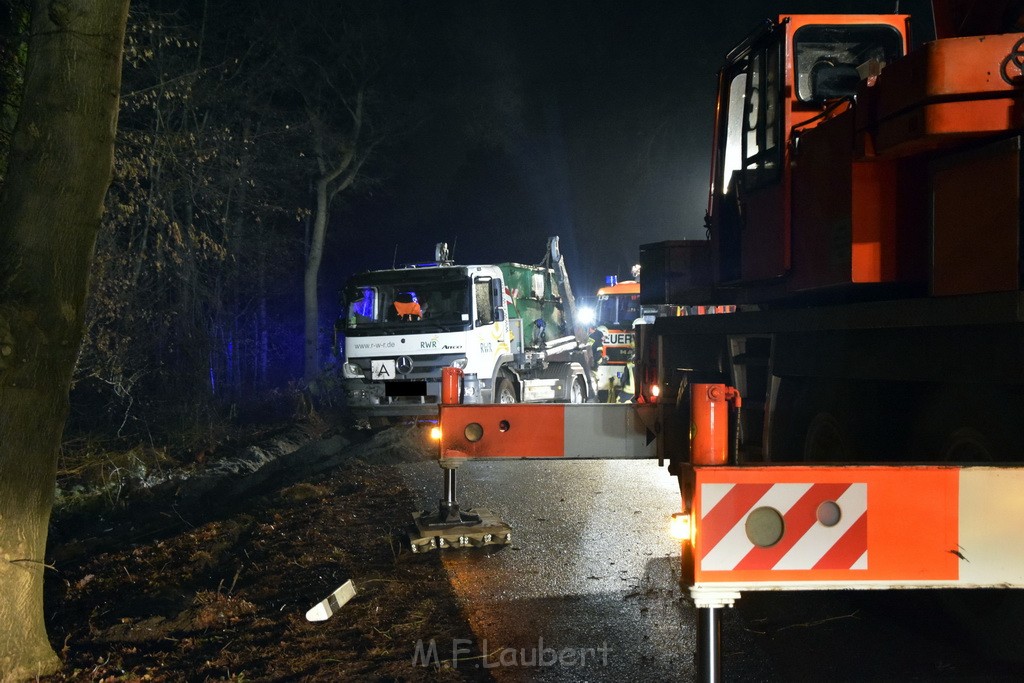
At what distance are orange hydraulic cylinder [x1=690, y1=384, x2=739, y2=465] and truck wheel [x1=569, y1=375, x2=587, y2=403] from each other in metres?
14.7

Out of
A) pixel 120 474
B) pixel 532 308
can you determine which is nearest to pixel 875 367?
pixel 120 474

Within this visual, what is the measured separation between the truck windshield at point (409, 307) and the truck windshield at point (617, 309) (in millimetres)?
6058

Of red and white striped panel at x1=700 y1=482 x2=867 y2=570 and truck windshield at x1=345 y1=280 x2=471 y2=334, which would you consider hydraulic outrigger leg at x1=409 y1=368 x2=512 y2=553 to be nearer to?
red and white striped panel at x1=700 y1=482 x2=867 y2=570

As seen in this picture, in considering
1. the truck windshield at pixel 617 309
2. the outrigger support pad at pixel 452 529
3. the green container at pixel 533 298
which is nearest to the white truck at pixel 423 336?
the green container at pixel 533 298

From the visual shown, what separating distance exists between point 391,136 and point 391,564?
899 inches

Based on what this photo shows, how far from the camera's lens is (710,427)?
250cm

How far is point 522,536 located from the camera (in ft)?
22.5

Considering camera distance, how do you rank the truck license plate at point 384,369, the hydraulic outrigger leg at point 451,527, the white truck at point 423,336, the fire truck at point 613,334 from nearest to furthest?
1. the hydraulic outrigger leg at point 451,527
2. the white truck at point 423,336
3. the truck license plate at point 384,369
4. the fire truck at point 613,334

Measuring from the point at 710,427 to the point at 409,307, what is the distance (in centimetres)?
1181

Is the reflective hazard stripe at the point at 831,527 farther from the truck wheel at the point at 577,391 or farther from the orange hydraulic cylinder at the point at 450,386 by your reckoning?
the truck wheel at the point at 577,391

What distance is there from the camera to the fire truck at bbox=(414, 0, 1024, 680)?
2.50 metres

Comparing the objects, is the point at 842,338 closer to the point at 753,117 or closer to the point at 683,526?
the point at 753,117

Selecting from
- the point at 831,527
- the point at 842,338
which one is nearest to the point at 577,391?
the point at 842,338

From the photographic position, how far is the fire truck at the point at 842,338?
2500 mm
